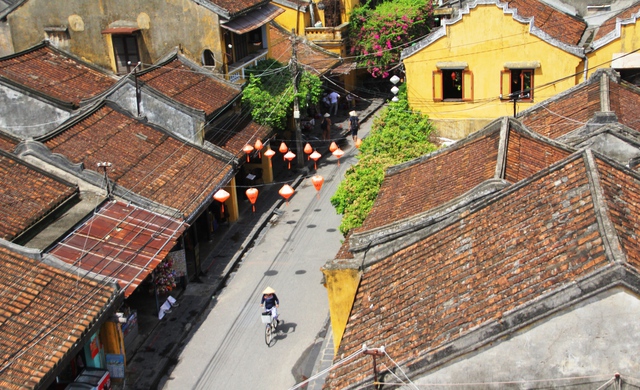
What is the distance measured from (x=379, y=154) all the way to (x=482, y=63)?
29.7 ft

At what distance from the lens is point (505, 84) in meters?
32.2

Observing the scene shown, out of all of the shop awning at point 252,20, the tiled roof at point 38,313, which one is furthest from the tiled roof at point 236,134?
the tiled roof at point 38,313

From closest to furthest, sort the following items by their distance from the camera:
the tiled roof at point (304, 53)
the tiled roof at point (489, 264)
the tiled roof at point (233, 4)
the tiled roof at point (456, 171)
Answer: the tiled roof at point (489, 264)
the tiled roof at point (456, 171)
the tiled roof at point (233, 4)
the tiled roof at point (304, 53)

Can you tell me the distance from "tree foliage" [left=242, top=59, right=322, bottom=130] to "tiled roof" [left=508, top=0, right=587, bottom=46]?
10.3 metres

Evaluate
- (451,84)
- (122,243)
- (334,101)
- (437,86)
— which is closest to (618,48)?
(451,84)

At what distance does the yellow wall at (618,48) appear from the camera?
100 ft

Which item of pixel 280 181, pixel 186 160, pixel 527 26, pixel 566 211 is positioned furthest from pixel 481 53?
pixel 566 211

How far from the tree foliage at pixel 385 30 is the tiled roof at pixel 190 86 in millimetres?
15746

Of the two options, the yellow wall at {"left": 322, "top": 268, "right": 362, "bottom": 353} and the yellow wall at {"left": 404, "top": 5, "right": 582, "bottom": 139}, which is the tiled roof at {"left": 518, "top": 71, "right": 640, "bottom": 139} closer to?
the yellow wall at {"left": 404, "top": 5, "right": 582, "bottom": 139}

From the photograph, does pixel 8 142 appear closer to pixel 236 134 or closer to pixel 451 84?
pixel 236 134

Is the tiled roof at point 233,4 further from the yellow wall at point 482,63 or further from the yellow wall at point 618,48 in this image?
the yellow wall at point 618,48

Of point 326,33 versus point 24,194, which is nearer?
point 24,194

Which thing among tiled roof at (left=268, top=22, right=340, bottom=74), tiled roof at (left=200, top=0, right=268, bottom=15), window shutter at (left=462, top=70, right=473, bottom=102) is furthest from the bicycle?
tiled roof at (left=268, top=22, right=340, bottom=74)

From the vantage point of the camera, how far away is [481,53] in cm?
3203
